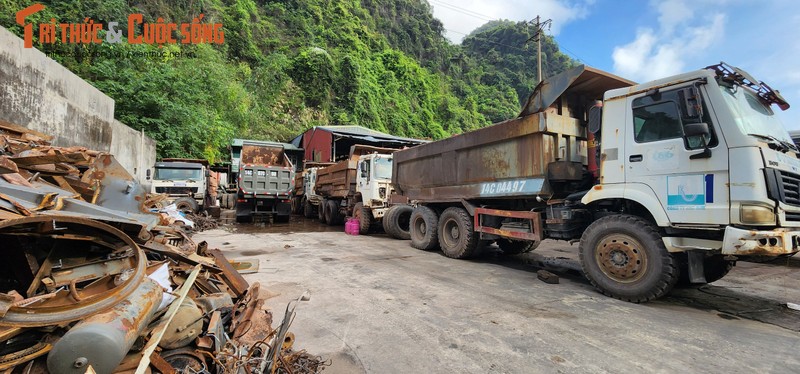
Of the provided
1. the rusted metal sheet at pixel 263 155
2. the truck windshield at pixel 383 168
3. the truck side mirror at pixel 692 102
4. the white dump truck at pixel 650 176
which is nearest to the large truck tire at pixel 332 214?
the rusted metal sheet at pixel 263 155

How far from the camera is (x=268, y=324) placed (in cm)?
288

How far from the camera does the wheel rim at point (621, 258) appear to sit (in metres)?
3.74

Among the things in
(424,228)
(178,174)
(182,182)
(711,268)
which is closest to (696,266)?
(711,268)

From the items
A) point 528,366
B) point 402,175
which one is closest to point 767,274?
point 528,366

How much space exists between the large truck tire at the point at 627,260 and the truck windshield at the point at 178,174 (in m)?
12.4

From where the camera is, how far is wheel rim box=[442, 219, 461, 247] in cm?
654

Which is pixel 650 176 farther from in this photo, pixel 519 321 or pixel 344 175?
pixel 344 175

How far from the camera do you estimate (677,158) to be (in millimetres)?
3611

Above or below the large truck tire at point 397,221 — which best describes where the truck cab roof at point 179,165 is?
above

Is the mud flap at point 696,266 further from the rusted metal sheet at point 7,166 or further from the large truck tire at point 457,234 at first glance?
the rusted metal sheet at point 7,166

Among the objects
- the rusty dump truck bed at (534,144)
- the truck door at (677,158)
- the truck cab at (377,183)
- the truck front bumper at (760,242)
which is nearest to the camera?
the truck front bumper at (760,242)

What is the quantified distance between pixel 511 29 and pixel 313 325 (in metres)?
62.9

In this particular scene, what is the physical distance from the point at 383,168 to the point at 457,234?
3.88 m

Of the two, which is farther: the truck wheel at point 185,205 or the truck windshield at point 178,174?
the truck windshield at point 178,174
